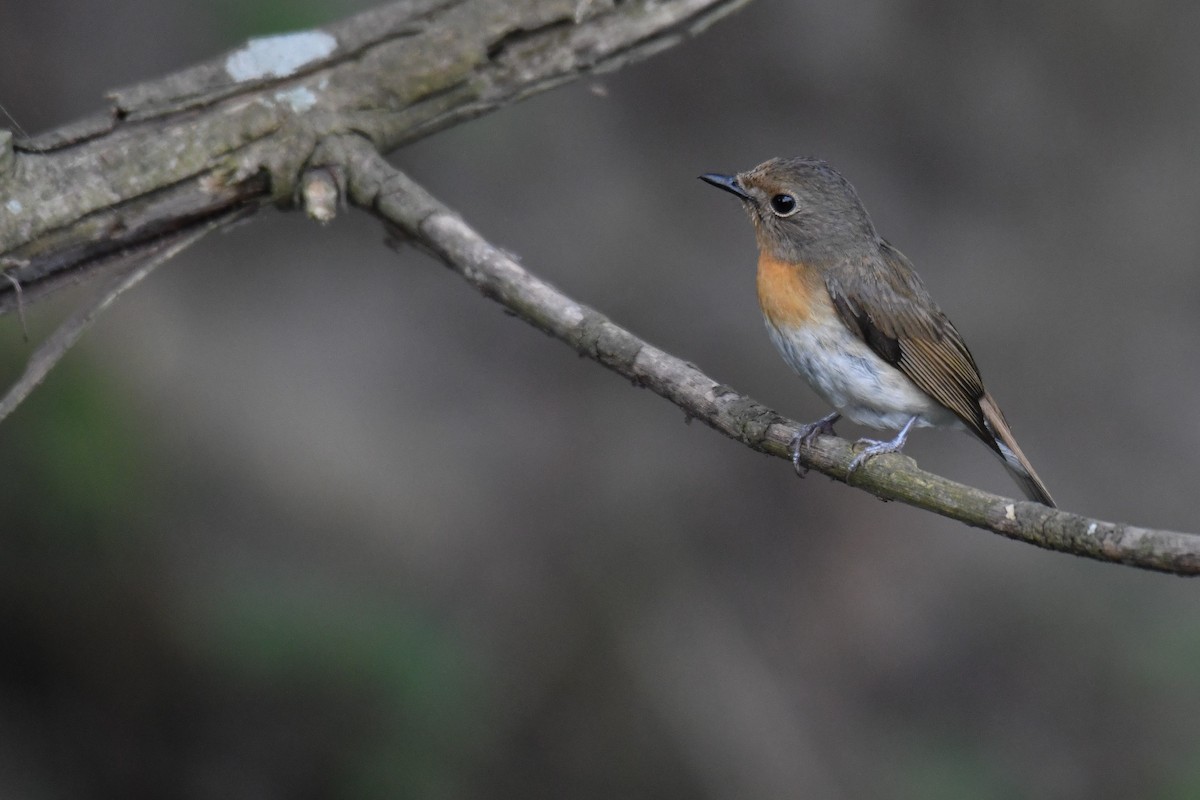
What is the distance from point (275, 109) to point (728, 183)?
1.61 meters

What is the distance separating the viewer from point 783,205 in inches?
174

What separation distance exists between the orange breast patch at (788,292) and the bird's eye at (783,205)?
20 centimetres

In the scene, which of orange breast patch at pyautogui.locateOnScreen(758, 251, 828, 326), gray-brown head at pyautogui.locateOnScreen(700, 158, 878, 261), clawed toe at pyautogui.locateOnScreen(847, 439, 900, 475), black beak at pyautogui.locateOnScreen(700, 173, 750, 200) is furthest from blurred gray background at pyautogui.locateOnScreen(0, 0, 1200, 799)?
clawed toe at pyautogui.locateOnScreen(847, 439, 900, 475)

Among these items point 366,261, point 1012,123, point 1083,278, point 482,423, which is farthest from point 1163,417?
point 366,261

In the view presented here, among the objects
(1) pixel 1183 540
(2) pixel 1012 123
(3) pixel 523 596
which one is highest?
(2) pixel 1012 123

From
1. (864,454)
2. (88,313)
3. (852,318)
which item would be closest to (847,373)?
(852,318)

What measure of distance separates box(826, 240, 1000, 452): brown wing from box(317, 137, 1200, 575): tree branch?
0.96 metres

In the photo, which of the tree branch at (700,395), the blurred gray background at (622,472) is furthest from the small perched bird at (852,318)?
the blurred gray background at (622,472)

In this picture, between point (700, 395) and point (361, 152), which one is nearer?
point (700, 395)

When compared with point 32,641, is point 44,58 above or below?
above

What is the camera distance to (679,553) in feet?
21.0

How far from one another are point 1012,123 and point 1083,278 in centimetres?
113

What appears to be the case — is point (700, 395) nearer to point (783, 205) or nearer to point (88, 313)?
point (783, 205)

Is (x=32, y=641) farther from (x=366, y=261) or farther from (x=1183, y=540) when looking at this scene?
(x=1183, y=540)
